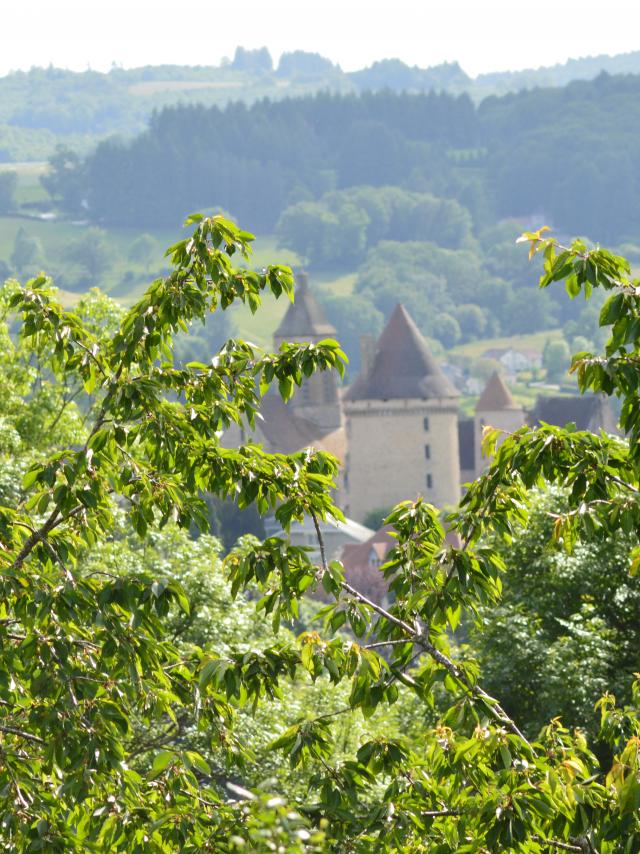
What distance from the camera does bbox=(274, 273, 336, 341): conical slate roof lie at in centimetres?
12300

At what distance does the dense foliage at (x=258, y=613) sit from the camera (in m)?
8.88

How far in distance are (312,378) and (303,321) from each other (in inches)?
152

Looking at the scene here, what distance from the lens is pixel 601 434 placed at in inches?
378

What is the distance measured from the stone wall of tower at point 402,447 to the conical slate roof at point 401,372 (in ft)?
1.84

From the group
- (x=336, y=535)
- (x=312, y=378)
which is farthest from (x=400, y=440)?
(x=312, y=378)

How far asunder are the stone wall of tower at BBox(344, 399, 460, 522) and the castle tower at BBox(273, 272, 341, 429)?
950 cm

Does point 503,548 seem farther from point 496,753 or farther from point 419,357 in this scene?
point 419,357

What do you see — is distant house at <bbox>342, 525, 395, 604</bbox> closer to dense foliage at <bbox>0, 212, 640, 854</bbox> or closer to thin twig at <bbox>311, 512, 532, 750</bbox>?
dense foliage at <bbox>0, 212, 640, 854</bbox>

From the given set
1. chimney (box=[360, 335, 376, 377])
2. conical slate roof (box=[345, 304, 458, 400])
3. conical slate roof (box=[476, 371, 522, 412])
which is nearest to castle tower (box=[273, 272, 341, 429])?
chimney (box=[360, 335, 376, 377])

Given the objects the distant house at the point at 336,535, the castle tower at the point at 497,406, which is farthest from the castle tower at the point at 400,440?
the castle tower at the point at 497,406

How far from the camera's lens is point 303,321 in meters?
124

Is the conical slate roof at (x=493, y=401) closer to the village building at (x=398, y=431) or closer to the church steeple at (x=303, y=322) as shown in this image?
the village building at (x=398, y=431)

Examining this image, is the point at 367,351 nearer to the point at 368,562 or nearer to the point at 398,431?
the point at 398,431

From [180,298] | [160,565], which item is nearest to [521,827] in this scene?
[180,298]
